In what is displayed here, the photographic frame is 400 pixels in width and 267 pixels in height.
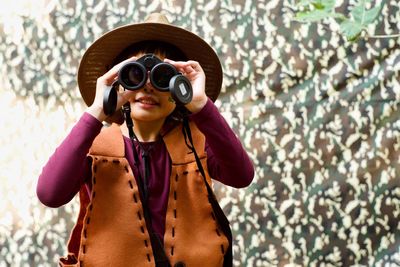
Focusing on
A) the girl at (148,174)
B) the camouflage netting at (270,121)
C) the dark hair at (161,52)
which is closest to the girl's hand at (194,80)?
the girl at (148,174)

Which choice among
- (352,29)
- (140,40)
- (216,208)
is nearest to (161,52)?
(140,40)

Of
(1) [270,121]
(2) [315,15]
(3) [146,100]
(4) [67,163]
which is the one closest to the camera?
(2) [315,15]

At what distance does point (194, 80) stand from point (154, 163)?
209 mm

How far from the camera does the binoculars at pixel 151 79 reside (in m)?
1.17

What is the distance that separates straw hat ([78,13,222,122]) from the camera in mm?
1350

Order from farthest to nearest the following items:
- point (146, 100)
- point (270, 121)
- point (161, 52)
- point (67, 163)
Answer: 1. point (270, 121)
2. point (161, 52)
3. point (146, 100)
4. point (67, 163)

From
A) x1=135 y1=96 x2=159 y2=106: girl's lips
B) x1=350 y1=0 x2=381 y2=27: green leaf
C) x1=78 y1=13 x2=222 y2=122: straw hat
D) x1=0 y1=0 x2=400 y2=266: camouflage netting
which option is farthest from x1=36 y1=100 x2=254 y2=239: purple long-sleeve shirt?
x1=0 y1=0 x2=400 y2=266: camouflage netting

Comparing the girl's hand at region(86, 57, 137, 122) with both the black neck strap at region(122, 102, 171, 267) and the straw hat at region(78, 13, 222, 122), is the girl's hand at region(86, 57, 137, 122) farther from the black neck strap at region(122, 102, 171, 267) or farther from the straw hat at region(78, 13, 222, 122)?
the straw hat at region(78, 13, 222, 122)

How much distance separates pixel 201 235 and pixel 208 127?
0.24 m

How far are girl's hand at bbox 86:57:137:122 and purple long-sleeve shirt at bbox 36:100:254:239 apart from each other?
0.02 m

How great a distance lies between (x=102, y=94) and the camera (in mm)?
1207

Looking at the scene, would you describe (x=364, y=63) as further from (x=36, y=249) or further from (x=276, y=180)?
(x=36, y=249)

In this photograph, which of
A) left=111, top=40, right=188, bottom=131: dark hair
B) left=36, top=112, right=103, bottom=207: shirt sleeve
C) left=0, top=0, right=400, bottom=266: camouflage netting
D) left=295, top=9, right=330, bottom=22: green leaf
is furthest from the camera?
left=0, top=0, right=400, bottom=266: camouflage netting

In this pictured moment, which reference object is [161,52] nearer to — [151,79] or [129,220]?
[151,79]
